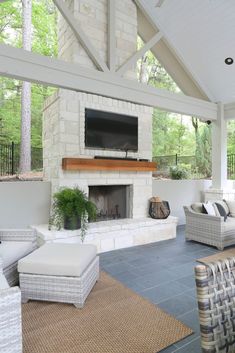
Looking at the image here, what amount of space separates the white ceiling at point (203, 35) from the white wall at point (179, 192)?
8.08 feet

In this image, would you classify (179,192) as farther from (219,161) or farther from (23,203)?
(23,203)

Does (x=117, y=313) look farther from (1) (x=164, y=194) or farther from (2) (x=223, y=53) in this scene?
(2) (x=223, y=53)

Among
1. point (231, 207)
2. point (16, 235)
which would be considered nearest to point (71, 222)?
point (16, 235)

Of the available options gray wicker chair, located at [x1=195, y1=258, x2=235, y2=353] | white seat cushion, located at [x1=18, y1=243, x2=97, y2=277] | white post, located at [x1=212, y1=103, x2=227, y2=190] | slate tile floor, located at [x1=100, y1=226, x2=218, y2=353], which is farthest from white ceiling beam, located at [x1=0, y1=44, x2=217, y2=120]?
gray wicker chair, located at [x1=195, y1=258, x2=235, y2=353]

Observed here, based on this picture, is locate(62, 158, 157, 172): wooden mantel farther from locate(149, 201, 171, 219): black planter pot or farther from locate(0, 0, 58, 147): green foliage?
locate(0, 0, 58, 147): green foliage

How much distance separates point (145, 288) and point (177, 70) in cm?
558

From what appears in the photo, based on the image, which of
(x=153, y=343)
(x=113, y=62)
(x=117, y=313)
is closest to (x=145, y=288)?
(x=117, y=313)

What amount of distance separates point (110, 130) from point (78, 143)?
761 mm

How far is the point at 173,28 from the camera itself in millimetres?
5461

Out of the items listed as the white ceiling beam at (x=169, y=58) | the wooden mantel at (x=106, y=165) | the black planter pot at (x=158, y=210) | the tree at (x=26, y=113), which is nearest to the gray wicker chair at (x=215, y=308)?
the wooden mantel at (x=106, y=165)

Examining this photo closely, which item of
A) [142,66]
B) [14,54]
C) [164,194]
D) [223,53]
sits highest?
[142,66]

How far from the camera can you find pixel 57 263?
8.39 ft

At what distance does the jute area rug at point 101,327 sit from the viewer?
1983 millimetres

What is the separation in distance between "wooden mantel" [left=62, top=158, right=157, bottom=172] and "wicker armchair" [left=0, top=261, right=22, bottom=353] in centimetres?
280
